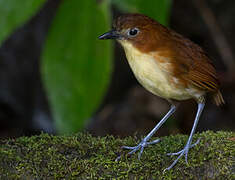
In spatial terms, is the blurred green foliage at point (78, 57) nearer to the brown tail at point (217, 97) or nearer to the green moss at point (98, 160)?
the brown tail at point (217, 97)

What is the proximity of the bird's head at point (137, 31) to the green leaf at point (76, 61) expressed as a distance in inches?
30.9

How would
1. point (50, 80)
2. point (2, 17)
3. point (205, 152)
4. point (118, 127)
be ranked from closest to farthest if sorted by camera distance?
point (205, 152)
point (2, 17)
point (50, 80)
point (118, 127)

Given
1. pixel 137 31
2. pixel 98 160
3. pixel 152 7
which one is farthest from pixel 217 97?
pixel 98 160

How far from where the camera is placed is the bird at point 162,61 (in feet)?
10.8

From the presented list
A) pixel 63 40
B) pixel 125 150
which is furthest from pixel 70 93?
pixel 125 150

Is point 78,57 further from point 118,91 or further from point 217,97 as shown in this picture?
point 118,91

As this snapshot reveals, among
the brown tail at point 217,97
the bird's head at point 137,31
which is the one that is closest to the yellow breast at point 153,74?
the bird's head at point 137,31

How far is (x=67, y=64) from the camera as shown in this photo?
14.2ft

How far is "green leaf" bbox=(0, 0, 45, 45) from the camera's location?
3867mm

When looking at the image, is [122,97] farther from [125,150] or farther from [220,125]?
[125,150]

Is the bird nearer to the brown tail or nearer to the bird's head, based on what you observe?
the bird's head

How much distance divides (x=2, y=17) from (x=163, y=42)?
53.4 inches

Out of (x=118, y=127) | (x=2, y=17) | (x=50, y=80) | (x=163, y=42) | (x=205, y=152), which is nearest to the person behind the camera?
(x=205, y=152)

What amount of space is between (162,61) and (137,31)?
0.32 meters
